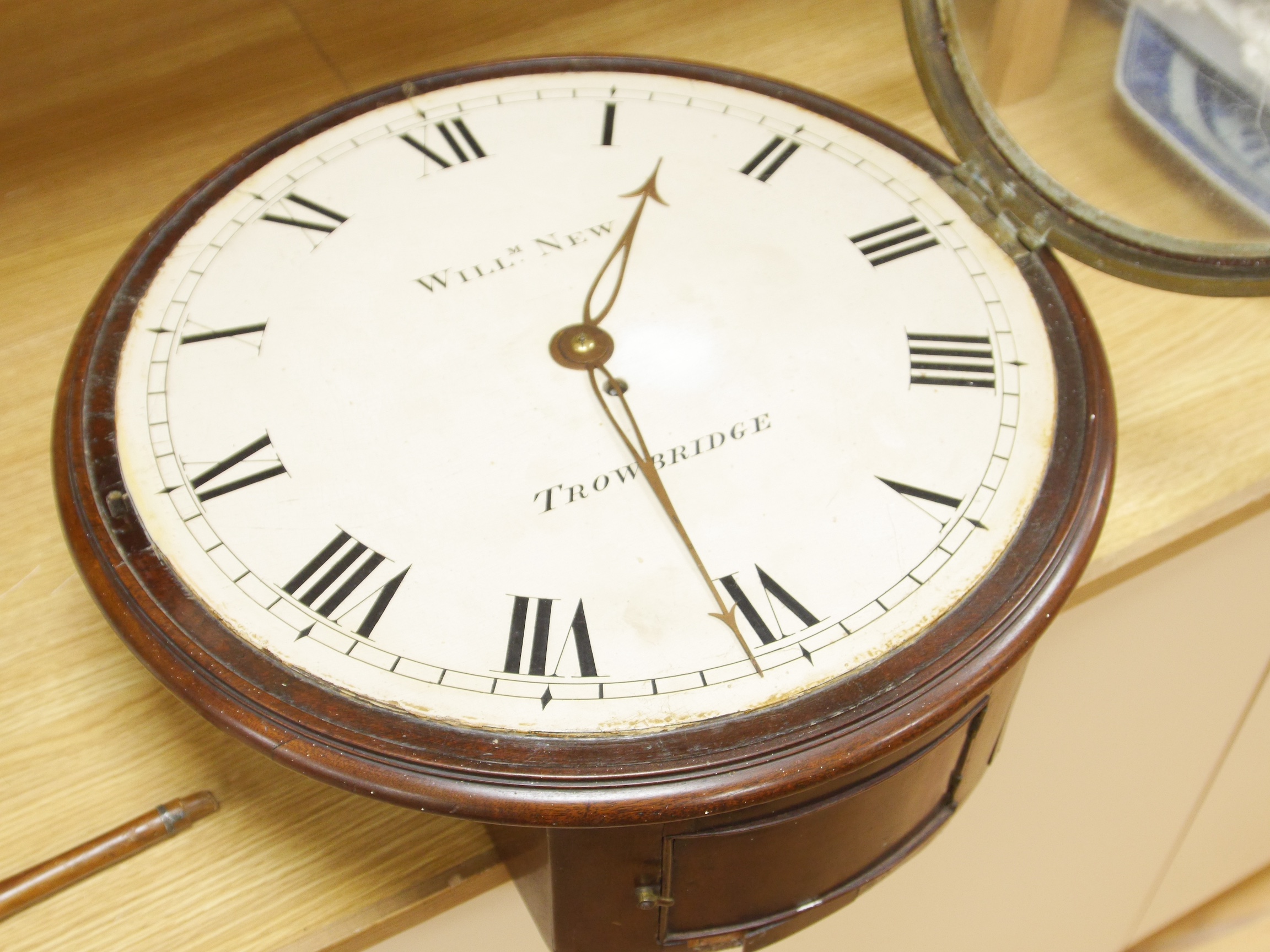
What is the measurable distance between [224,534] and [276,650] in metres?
0.10

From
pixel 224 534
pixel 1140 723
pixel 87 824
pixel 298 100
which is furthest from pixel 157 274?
pixel 1140 723

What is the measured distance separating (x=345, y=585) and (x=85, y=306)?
62 centimetres

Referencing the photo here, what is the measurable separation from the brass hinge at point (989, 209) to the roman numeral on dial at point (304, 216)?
500 millimetres

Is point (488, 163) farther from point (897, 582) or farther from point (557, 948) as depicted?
point (557, 948)

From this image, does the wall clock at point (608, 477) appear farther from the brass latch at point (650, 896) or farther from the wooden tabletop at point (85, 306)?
the wooden tabletop at point (85, 306)

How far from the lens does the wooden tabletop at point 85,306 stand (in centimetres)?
92

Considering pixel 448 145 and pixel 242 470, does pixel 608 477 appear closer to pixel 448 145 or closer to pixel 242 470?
pixel 242 470

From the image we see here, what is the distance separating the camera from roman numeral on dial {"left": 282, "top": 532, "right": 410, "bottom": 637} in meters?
0.77

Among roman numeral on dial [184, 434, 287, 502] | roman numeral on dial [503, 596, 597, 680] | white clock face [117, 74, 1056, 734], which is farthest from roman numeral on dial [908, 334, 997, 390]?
roman numeral on dial [184, 434, 287, 502]

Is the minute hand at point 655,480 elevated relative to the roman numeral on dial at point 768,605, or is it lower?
elevated

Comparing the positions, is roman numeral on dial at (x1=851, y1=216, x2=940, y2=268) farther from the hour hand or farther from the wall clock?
the hour hand

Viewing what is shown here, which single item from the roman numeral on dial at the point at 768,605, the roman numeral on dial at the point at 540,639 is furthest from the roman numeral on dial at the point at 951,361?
the roman numeral on dial at the point at 540,639

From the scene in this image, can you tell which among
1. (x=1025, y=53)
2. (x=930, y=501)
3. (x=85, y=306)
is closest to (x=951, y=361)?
(x=930, y=501)

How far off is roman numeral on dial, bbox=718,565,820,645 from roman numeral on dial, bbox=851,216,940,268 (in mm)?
316
